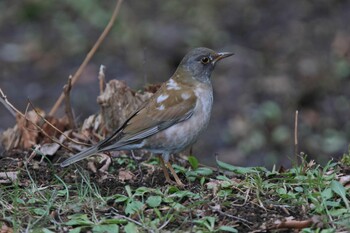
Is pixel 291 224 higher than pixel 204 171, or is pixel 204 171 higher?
pixel 204 171

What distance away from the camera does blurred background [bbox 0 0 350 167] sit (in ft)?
39.4

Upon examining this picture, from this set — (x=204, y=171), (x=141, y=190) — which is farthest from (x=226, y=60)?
(x=141, y=190)

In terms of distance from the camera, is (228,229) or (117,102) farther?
(117,102)

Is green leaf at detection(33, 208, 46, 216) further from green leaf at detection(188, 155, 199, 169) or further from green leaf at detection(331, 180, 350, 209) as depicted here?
green leaf at detection(331, 180, 350, 209)

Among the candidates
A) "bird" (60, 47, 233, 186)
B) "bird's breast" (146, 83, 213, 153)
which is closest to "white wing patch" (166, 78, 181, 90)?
"bird" (60, 47, 233, 186)

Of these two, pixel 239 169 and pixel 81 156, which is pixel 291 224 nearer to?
pixel 239 169

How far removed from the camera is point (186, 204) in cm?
618

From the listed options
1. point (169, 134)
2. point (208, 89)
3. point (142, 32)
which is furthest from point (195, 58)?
point (142, 32)

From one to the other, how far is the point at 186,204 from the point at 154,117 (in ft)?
4.28

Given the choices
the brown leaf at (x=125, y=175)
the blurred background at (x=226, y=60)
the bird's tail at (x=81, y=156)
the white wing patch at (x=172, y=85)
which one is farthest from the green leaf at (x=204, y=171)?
the blurred background at (x=226, y=60)

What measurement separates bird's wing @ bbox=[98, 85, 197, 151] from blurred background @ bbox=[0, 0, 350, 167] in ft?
13.2

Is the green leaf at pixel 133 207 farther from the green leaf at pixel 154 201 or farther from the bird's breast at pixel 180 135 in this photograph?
the bird's breast at pixel 180 135

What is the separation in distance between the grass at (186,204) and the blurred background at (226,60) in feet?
15.3

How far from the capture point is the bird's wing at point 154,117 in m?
7.07
